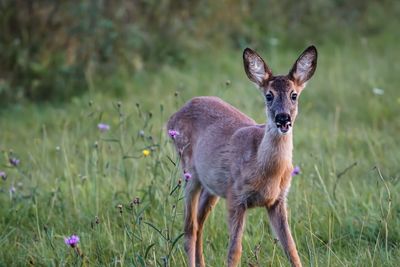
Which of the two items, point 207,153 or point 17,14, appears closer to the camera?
point 207,153

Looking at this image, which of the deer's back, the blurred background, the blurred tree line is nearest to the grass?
the blurred background

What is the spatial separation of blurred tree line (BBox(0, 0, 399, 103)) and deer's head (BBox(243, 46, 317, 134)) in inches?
197

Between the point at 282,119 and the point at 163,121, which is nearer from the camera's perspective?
the point at 282,119

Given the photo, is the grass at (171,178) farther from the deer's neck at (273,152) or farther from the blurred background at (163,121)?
the deer's neck at (273,152)

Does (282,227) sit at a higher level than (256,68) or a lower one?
lower

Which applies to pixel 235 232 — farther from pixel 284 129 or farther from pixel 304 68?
pixel 304 68

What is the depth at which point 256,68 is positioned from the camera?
16.9ft

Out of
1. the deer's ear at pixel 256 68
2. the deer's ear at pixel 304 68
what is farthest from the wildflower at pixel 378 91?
the deer's ear at pixel 256 68

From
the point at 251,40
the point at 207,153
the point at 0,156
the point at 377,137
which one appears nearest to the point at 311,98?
the point at 377,137

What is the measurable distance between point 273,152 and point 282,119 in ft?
0.88

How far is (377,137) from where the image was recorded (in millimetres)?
7836

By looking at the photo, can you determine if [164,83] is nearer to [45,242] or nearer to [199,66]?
[199,66]

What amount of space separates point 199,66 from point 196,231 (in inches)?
228

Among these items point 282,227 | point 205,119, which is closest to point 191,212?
point 205,119
